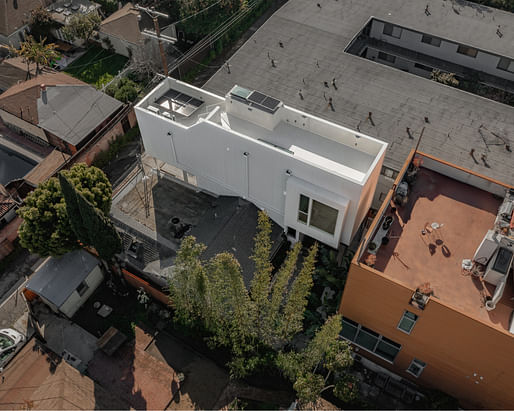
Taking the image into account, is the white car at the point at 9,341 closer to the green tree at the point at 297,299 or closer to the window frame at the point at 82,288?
the window frame at the point at 82,288

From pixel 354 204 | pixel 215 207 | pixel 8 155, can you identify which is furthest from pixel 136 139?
pixel 354 204

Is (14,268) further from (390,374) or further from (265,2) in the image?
(265,2)

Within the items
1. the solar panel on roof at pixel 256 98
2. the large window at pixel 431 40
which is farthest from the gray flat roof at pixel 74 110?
the large window at pixel 431 40

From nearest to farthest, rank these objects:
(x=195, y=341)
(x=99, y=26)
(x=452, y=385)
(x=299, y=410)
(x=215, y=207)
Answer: (x=452, y=385) → (x=299, y=410) → (x=195, y=341) → (x=215, y=207) → (x=99, y=26)

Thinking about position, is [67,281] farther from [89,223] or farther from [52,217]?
[89,223]

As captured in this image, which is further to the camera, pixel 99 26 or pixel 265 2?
pixel 265 2

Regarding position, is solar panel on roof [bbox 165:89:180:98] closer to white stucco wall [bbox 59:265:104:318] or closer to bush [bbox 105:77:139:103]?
bush [bbox 105:77:139:103]

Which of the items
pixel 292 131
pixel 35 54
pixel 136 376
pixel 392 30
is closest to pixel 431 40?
pixel 392 30
